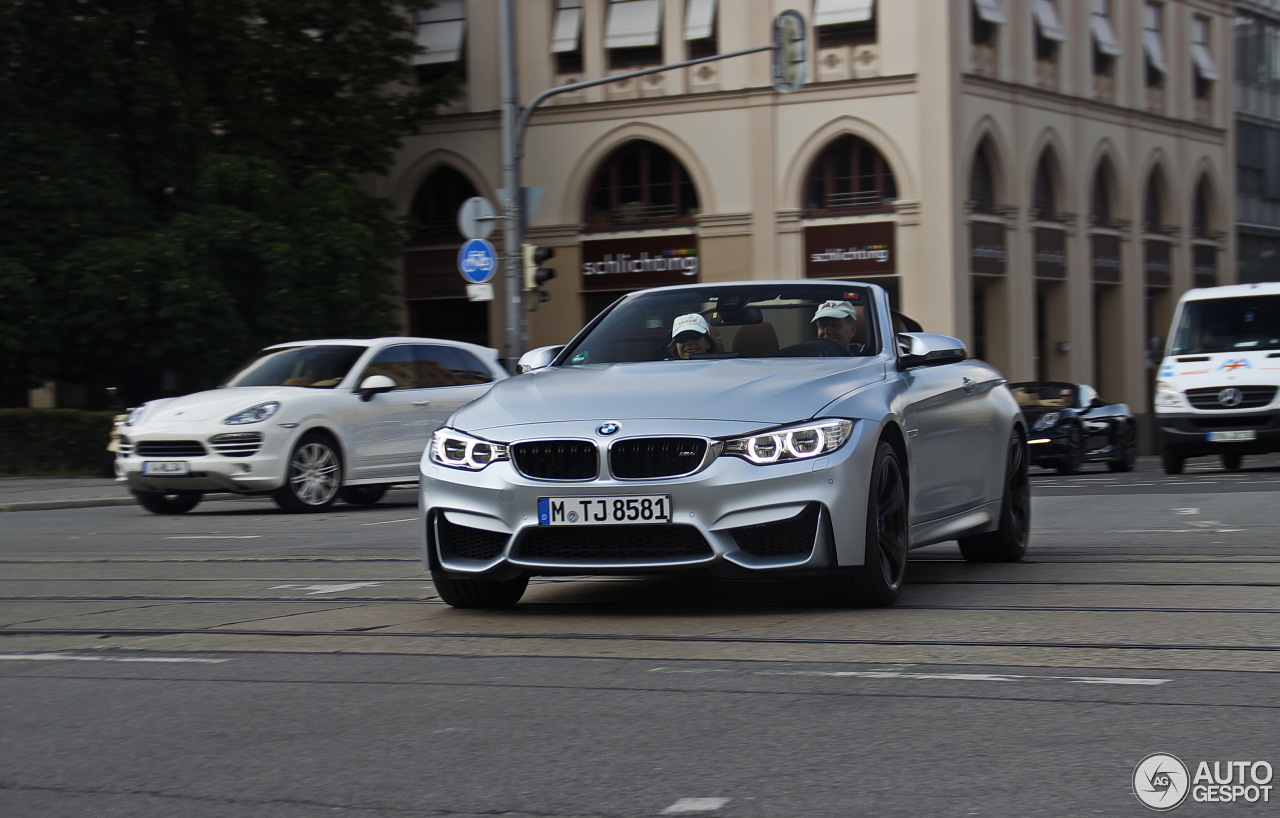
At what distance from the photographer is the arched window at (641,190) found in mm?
40531

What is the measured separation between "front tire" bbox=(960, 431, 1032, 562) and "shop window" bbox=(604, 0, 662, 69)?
30840 millimetres

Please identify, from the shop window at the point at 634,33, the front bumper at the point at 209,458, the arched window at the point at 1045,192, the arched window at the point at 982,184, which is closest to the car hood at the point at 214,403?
the front bumper at the point at 209,458

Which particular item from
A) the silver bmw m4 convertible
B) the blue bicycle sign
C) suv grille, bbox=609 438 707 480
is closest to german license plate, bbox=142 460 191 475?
the blue bicycle sign

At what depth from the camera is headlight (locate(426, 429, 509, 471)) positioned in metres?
7.44

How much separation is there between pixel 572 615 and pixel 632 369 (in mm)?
1119

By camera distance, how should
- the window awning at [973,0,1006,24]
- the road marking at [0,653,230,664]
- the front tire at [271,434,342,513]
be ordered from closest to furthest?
the road marking at [0,653,230,664]
the front tire at [271,434,342,513]
the window awning at [973,0,1006,24]

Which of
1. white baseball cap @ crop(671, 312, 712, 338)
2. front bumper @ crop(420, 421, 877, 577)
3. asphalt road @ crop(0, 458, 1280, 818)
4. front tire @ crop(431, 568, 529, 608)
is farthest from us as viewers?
white baseball cap @ crop(671, 312, 712, 338)

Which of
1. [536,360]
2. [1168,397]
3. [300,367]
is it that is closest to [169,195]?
[300,367]

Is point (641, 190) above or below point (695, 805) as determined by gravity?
above

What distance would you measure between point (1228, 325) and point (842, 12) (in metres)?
17.6

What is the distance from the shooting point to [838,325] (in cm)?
855

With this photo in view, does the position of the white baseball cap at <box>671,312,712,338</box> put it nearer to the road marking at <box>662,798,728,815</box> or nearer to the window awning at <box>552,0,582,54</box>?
the road marking at <box>662,798,728,815</box>

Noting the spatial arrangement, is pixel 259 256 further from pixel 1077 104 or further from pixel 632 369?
pixel 632 369

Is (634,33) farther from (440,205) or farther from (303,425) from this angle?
(303,425)
